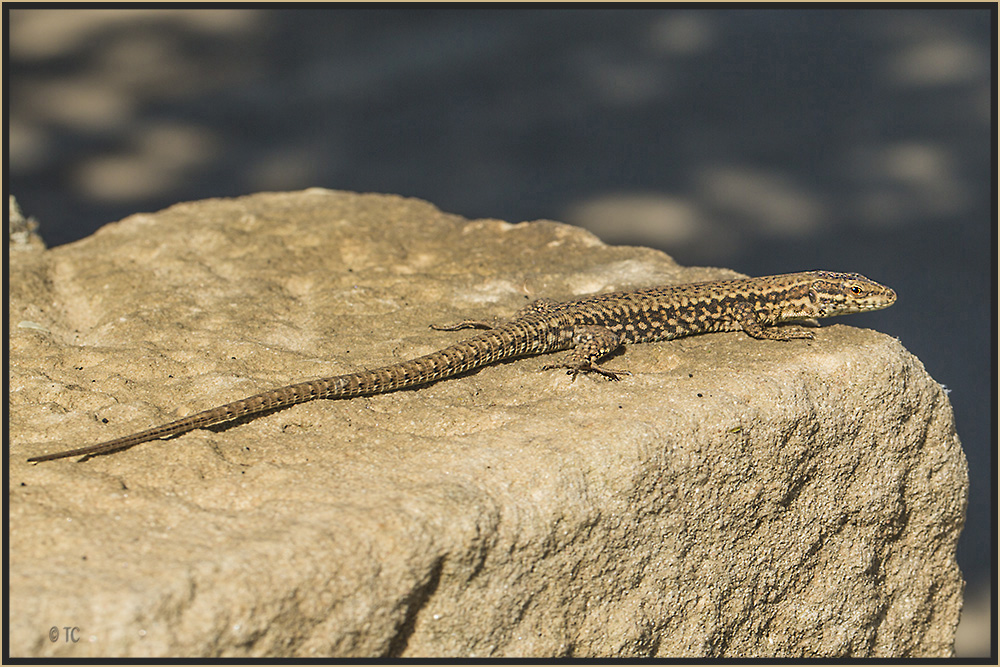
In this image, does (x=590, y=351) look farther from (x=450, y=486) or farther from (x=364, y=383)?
(x=450, y=486)

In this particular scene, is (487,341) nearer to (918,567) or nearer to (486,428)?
(486,428)

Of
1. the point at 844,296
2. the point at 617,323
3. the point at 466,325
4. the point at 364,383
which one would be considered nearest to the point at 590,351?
the point at 617,323

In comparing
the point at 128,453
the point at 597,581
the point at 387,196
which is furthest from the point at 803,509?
the point at 387,196

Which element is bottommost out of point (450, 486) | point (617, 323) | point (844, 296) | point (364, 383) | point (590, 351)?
point (450, 486)

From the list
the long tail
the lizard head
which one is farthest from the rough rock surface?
the lizard head

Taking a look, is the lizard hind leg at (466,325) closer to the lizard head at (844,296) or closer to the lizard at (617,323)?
the lizard at (617,323)

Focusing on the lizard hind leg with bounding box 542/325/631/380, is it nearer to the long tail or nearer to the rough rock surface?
the rough rock surface
